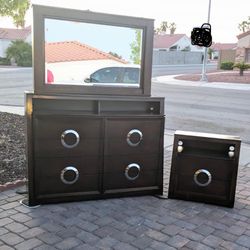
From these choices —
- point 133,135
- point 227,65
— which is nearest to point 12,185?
point 133,135

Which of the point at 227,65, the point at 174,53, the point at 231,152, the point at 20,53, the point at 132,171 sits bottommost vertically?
the point at 132,171

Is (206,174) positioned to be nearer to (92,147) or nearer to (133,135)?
(133,135)

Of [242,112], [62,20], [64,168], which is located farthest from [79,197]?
[242,112]

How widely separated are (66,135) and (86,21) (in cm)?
121

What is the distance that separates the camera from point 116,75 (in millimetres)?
4277

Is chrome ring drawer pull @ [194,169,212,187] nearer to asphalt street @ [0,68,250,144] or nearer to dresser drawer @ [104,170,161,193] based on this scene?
dresser drawer @ [104,170,161,193]

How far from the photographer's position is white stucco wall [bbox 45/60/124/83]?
157 inches

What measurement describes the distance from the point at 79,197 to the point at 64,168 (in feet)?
1.21

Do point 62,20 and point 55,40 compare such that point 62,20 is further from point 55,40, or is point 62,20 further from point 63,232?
point 63,232

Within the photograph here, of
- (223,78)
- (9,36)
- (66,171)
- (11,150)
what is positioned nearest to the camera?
(66,171)

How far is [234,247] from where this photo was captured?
330 centimetres

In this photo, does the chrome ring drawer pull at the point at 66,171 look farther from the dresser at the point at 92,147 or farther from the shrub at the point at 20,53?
the shrub at the point at 20,53

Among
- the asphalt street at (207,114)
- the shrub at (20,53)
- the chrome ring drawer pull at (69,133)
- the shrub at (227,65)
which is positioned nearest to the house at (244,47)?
the shrub at (227,65)

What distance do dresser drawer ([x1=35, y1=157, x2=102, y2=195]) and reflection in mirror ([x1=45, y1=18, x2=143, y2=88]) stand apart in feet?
2.78
